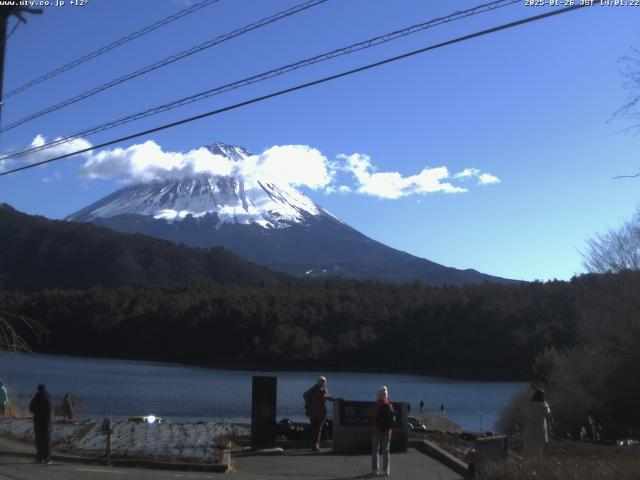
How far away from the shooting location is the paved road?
13086 millimetres

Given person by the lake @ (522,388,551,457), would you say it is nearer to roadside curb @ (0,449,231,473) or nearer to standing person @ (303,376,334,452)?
standing person @ (303,376,334,452)

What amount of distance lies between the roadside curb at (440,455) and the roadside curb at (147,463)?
364 centimetres

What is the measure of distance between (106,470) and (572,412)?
27558 mm

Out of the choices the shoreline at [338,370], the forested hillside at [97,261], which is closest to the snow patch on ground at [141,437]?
the shoreline at [338,370]

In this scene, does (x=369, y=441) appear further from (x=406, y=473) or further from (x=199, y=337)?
(x=199, y=337)

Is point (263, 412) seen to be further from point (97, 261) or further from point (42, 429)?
point (97, 261)

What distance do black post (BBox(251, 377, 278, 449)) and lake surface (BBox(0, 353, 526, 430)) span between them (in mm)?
19106

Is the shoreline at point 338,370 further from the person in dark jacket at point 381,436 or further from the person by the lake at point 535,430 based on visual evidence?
the person in dark jacket at point 381,436

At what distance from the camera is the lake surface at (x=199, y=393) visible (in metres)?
44.0

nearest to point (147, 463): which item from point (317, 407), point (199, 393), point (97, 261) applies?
point (317, 407)

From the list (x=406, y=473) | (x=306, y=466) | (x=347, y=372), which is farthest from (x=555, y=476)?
(x=347, y=372)

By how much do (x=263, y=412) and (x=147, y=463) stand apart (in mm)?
2158

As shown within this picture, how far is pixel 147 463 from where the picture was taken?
14.2 metres

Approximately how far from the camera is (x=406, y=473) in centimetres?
1383
